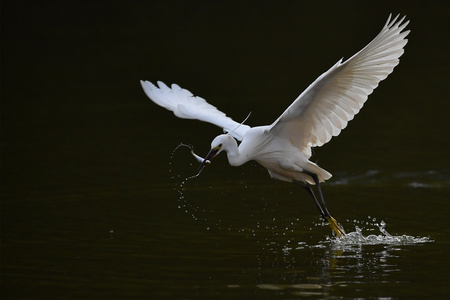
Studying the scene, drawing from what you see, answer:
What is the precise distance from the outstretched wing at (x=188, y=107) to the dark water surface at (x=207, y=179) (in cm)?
86

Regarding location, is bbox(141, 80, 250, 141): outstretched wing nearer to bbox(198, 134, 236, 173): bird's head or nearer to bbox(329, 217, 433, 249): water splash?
bbox(198, 134, 236, 173): bird's head

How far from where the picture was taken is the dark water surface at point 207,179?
22.8ft

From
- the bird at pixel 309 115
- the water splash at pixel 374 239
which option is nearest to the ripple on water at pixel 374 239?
the water splash at pixel 374 239

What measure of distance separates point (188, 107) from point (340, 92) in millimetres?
1794

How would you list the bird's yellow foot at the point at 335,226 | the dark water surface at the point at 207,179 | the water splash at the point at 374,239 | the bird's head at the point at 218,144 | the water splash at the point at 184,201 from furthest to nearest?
1. the water splash at the point at 184,201
2. the bird's yellow foot at the point at 335,226
3. the bird's head at the point at 218,144
4. the water splash at the point at 374,239
5. the dark water surface at the point at 207,179

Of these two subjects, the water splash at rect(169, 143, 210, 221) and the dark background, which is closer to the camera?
the water splash at rect(169, 143, 210, 221)

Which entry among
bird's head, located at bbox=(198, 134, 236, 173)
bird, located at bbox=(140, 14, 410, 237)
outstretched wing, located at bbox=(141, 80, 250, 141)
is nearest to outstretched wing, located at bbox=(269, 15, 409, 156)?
bird, located at bbox=(140, 14, 410, 237)

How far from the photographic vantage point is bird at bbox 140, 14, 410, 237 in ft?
24.6

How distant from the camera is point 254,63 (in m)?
20.1

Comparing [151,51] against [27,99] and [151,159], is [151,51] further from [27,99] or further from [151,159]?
[151,159]

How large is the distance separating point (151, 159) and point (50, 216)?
2976mm

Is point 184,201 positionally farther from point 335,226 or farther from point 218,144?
point 335,226

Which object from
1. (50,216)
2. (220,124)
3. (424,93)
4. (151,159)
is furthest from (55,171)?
(424,93)

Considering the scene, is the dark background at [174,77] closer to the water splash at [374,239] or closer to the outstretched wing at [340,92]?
the outstretched wing at [340,92]
